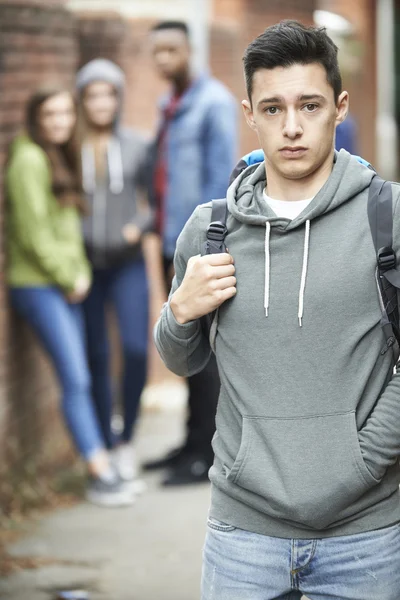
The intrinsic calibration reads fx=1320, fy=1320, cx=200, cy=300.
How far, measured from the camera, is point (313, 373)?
9.70 ft

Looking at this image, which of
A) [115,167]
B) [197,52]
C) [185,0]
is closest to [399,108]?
[185,0]

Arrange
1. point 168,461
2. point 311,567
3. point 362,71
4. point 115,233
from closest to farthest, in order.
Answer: point 311,567
point 115,233
point 168,461
point 362,71

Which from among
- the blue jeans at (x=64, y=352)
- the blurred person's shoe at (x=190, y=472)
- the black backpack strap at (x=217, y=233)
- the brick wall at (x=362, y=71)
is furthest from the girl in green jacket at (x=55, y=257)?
the brick wall at (x=362, y=71)

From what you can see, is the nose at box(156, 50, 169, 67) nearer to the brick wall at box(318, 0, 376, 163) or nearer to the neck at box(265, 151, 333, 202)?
the neck at box(265, 151, 333, 202)

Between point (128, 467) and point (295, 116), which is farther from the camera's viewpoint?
point (128, 467)

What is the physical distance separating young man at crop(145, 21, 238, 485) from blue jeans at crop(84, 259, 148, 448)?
0.25 metres

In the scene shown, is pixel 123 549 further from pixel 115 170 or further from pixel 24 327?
pixel 115 170

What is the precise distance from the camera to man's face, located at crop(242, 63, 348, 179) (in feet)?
9.77

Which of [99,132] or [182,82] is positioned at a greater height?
[182,82]

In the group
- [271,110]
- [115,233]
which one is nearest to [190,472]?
[115,233]

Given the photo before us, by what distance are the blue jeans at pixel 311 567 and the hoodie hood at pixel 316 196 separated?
2.39 ft

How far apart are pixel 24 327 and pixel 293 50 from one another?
4.51 metres

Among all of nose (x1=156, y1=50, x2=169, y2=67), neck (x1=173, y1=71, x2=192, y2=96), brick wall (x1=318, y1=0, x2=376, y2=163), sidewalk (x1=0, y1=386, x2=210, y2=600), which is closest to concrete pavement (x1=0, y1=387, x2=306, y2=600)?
sidewalk (x1=0, y1=386, x2=210, y2=600)

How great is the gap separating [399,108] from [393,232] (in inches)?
1306
